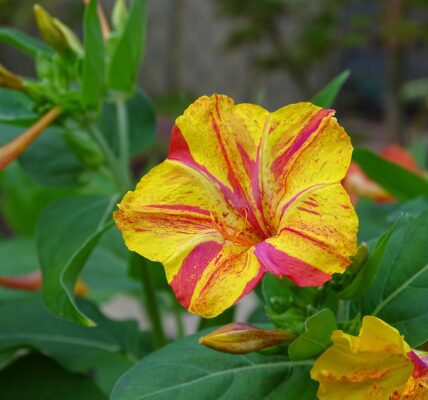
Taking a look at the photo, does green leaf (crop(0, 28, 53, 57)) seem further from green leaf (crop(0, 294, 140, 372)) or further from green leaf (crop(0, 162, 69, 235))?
green leaf (crop(0, 162, 69, 235))

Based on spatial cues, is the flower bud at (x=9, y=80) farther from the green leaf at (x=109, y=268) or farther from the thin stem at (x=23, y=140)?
the green leaf at (x=109, y=268)

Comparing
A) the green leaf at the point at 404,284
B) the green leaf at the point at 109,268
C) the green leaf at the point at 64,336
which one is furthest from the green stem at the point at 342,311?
the green leaf at the point at 109,268

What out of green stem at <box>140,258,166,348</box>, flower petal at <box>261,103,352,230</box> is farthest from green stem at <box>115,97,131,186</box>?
flower petal at <box>261,103,352,230</box>

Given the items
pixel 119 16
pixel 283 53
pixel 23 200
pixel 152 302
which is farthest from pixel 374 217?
pixel 283 53

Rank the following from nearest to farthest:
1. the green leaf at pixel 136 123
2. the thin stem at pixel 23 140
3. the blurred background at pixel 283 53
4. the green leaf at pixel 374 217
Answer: the thin stem at pixel 23 140 < the green leaf at pixel 374 217 < the green leaf at pixel 136 123 < the blurred background at pixel 283 53

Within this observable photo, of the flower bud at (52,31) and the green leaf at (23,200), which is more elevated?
the flower bud at (52,31)

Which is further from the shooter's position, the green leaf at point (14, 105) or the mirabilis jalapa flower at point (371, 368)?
the green leaf at point (14, 105)

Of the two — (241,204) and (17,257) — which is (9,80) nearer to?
(241,204)

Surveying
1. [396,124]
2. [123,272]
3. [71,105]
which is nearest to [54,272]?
[71,105]

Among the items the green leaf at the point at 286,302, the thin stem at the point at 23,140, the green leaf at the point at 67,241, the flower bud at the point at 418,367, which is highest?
the thin stem at the point at 23,140

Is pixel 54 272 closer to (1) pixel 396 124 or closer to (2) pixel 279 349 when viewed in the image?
(2) pixel 279 349
